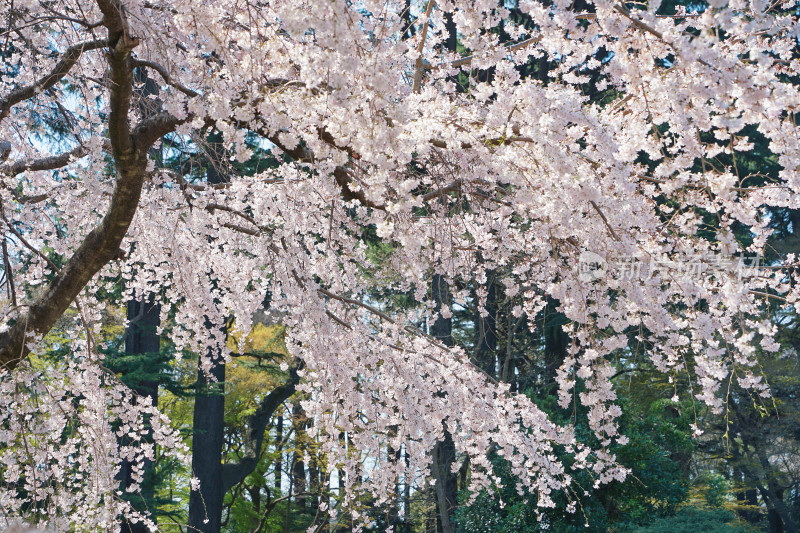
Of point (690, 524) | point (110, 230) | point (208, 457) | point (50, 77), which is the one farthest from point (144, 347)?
point (690, 524)

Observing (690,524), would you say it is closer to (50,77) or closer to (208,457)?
(208,457)

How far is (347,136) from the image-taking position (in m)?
3.01

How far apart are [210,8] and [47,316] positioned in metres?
1.98

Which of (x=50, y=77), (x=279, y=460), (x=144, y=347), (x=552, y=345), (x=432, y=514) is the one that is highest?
(x=552, y=345)

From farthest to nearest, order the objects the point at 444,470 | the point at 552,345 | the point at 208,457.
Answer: the point at 552,345, the point at 444,470, the point at 208,457

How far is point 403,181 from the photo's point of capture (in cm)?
356

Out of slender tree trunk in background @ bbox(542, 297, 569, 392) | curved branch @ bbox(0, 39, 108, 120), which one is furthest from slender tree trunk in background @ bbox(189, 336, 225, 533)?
curved branch @ bbox(0, 39, 108, 120)

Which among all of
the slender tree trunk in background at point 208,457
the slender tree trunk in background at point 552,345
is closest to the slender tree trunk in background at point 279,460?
the slender tree trunk in background at point 208,457

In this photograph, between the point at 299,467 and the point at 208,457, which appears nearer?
the point at 208,457

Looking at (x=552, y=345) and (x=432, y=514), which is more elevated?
(x=552, y=345)

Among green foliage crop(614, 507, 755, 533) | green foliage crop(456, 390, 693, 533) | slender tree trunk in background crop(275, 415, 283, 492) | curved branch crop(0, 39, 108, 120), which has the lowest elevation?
green foliage crop(614, 507, 755, 533)

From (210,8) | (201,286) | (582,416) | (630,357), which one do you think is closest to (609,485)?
A: (582,416)

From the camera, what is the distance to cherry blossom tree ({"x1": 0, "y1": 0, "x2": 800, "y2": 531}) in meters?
2.76

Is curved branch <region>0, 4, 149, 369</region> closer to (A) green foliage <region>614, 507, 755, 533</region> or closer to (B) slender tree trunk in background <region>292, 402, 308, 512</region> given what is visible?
(A) green foliage <region>614, 507, 755, 533</region>
